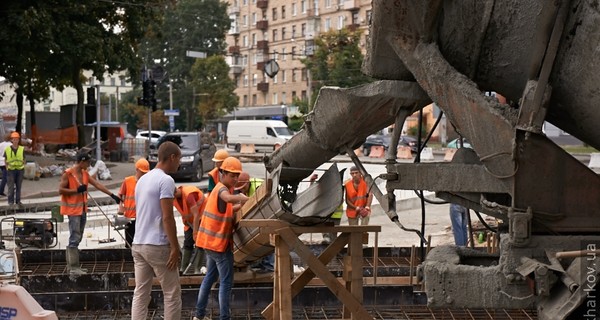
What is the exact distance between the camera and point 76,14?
28609 millimetres

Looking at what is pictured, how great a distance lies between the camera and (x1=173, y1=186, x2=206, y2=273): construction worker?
1008cm

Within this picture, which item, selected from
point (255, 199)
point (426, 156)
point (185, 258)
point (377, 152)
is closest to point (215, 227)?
point (255, 199)

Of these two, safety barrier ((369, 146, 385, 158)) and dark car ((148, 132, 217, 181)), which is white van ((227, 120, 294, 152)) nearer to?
safety barrier ((369, 146, 385, 158))

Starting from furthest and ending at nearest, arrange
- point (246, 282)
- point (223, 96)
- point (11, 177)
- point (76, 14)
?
point (223, 96) → point (76, 14) → point (11, 177) → point (246, 282)

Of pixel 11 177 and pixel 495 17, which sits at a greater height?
pixel 495 17

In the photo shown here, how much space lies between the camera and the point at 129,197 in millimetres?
11672

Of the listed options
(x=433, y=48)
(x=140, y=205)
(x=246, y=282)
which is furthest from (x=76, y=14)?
(x=433, y=48)

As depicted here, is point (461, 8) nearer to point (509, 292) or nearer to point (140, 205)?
point (509, 292)

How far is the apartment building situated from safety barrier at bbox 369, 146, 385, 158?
65.7 feet

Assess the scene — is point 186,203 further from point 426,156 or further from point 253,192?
point 426,156

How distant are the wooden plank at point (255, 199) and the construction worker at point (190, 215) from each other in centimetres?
108

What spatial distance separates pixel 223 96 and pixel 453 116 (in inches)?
2688

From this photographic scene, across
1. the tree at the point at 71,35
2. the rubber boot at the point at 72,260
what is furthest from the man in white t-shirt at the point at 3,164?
the rubber boot at the point at 72,260

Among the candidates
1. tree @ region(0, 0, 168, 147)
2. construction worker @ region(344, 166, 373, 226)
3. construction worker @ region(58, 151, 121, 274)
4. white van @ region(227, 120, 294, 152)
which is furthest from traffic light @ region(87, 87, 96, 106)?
construction worker @ region(58, 151, 121, 274)
